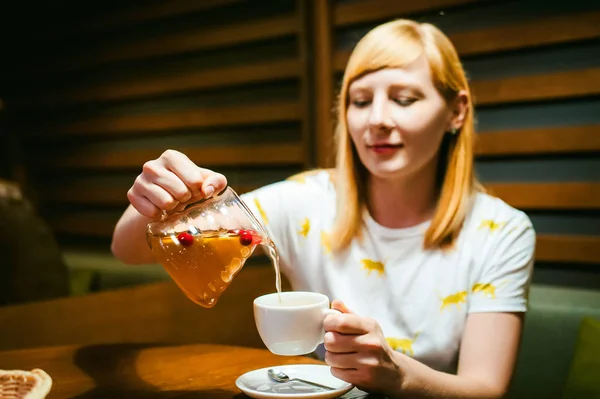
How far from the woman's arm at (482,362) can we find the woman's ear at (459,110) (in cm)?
53

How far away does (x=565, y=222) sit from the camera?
2389mm

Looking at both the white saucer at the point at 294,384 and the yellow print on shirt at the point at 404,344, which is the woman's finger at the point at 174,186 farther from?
the yellow print on shirt at the point at 404,344

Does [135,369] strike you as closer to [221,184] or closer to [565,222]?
[221,184]

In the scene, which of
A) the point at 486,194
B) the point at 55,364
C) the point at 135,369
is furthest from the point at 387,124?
the point at 55,364

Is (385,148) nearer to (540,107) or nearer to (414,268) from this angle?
(414,268)

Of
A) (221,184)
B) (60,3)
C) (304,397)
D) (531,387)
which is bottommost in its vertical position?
(531,387)

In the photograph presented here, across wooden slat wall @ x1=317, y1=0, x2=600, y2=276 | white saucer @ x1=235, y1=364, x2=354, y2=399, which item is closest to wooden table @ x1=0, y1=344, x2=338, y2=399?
white saucer @ x1=235, y1=364, x2=354, y2=399

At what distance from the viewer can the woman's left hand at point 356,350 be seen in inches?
38.6

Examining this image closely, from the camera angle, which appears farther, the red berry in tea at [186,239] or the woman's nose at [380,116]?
the woman's nose at [380,116]

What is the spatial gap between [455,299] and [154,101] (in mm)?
2709

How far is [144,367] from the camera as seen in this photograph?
130cm

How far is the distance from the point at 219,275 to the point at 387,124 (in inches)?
27.2

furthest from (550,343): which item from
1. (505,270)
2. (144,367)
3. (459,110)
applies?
(144,367)

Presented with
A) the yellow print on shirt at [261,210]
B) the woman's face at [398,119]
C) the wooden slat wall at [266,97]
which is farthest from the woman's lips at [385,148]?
the wooden slat wall at [266,97]
